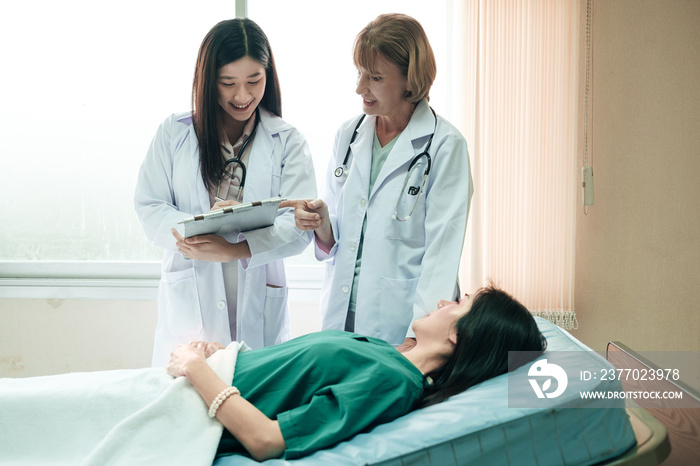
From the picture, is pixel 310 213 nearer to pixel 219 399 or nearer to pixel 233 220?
pixel 233 220

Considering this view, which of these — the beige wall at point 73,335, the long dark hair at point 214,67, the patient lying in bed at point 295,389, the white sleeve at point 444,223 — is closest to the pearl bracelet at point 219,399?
the patient lying in bed at point 295,389

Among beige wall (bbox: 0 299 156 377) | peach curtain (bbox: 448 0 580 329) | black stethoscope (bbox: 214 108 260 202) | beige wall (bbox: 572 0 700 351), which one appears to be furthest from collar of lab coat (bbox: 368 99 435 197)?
beige wall (bbox: 0 299 156 377)

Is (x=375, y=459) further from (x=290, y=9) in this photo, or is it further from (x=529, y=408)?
(x=290, y=9)

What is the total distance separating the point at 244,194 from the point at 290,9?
1.43 m

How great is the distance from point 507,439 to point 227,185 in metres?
1.17

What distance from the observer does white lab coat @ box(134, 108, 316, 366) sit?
1.86 metres

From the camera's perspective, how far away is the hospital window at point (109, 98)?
2895 mm

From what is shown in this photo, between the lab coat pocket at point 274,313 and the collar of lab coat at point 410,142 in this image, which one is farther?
the lab coat pocket at point 274,313

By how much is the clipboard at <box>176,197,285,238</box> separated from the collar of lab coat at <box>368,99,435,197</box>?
37 cm

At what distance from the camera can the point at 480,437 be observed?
119 centimetres

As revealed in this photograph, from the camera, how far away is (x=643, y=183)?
272 centimetres

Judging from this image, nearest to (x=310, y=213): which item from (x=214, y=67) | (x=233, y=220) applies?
(x=233, y=220)

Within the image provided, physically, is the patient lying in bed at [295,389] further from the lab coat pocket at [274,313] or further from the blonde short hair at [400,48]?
the blonde short hair at [400,48]

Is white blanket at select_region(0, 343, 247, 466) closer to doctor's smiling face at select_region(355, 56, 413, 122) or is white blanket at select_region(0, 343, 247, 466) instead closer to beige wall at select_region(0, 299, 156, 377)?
doctor's smiling face at select_region(355, 56, 413, 122)
